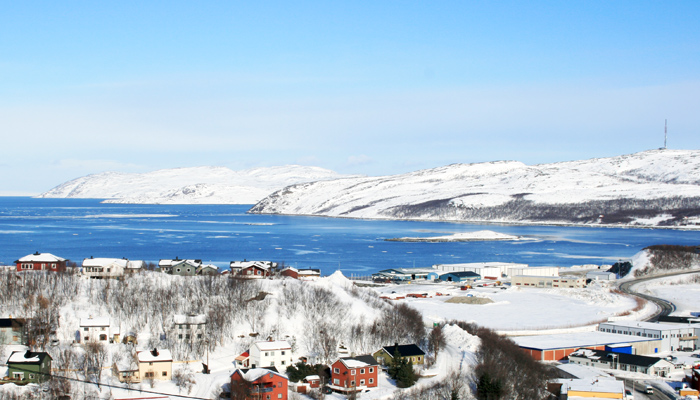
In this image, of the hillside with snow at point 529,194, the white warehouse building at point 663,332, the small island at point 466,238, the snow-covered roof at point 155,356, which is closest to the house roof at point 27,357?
the snow-covered roof at point 155,356

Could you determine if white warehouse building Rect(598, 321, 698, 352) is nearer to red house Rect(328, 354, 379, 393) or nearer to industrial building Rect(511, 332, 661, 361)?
industrial building Rect(511, 332, 661, 361)

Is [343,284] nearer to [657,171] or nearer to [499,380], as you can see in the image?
[499,380]

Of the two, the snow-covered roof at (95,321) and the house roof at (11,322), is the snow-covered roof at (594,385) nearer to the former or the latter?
the snow-covered roof at (95,321)

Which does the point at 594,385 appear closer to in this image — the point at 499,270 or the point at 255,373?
the point at 255,373

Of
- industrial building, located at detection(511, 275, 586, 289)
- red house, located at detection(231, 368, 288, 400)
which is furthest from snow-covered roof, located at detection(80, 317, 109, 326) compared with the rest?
industrial building, located at detection(511, 275, 586, 289)

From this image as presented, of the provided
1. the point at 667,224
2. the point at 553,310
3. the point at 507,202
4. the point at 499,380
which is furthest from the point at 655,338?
the point at 507,202
